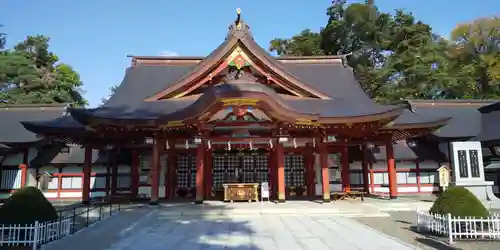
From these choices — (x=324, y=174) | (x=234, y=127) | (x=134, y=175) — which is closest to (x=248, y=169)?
(x=234, y=127)

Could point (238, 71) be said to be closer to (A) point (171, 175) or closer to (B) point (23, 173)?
(A) point (171, 175)

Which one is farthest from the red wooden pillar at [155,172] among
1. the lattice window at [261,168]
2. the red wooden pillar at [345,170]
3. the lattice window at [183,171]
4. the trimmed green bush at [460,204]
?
the trimmed green bush at [460,204]

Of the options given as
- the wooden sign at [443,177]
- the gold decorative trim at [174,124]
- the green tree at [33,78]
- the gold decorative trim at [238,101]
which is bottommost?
the wooden sign at [443,177]

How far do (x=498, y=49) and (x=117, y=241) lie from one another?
4934 centimetres

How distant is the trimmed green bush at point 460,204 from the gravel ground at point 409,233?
819 mm

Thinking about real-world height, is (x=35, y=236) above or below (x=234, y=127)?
below

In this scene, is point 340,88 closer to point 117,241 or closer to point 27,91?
point 117,241

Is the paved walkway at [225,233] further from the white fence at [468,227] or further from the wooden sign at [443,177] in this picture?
the wooden sign at [443,177]

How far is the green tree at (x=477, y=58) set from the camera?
4144 centimetres

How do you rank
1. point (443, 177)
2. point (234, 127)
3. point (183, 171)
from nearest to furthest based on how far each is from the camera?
point (234, 127)
point (183, 171)
point (443, 177)

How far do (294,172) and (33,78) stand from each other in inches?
1479

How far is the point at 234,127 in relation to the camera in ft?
56.0

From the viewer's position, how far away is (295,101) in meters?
18.8

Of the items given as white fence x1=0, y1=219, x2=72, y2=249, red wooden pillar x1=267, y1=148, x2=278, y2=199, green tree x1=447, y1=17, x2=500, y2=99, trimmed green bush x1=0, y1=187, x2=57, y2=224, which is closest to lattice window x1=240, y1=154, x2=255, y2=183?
red wooden pillar x1=267, y1=148, x2=278, y2=199
